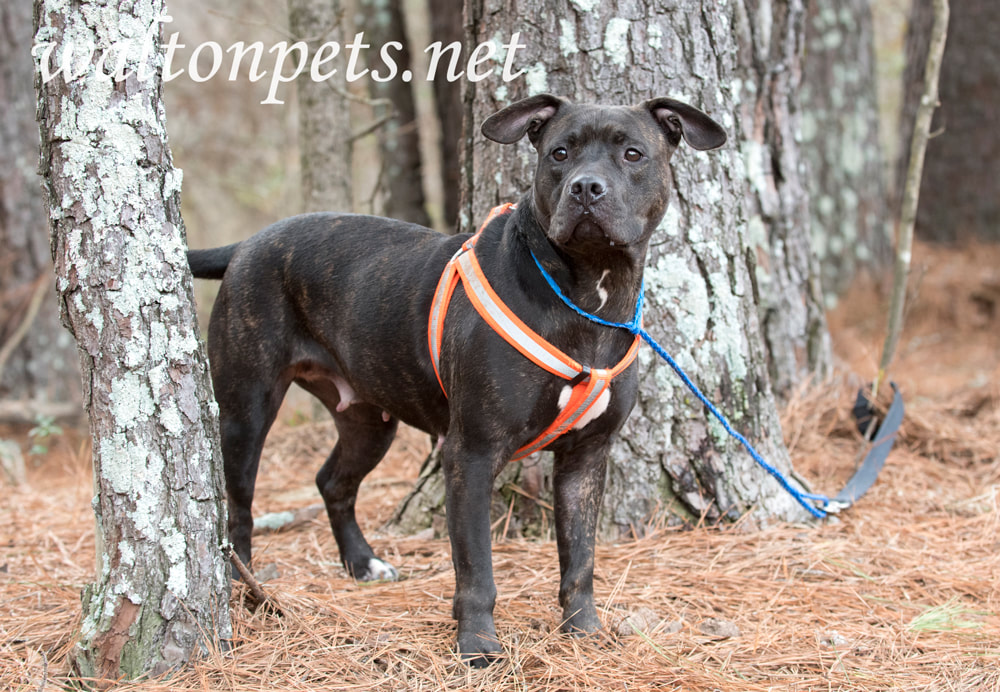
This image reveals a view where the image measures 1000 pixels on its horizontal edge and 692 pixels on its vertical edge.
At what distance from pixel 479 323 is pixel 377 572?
1.42 metres

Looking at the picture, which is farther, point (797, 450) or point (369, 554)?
point (797, 450)

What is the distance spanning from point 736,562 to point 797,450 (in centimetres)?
146

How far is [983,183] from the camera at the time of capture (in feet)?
30.3

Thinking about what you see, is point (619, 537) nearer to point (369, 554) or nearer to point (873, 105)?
point (369, 554)

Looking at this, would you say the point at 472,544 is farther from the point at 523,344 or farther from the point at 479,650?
the point at 523,344

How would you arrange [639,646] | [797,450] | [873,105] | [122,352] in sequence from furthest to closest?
[873,105] → [797,450] → [639,646] → [122,352]

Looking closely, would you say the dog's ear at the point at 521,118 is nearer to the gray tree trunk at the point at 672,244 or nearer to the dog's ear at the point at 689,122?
the dog's ear at the point at 689,122

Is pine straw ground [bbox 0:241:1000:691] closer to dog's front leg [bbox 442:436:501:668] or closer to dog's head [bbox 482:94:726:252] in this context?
dog's front leg [bbox 442:436:501:668]

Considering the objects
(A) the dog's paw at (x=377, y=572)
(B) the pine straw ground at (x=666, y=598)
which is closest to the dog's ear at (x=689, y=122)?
(B) the pine straw ground at (x=666, y=598)

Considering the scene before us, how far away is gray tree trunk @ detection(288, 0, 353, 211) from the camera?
590 cm

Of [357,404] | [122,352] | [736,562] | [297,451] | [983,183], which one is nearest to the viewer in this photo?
[122,352]

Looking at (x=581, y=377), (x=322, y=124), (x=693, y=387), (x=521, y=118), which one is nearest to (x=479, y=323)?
(x=581, y=377)

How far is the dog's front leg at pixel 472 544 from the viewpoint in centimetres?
305

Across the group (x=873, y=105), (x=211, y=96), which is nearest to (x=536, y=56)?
(x=873, y=105)
